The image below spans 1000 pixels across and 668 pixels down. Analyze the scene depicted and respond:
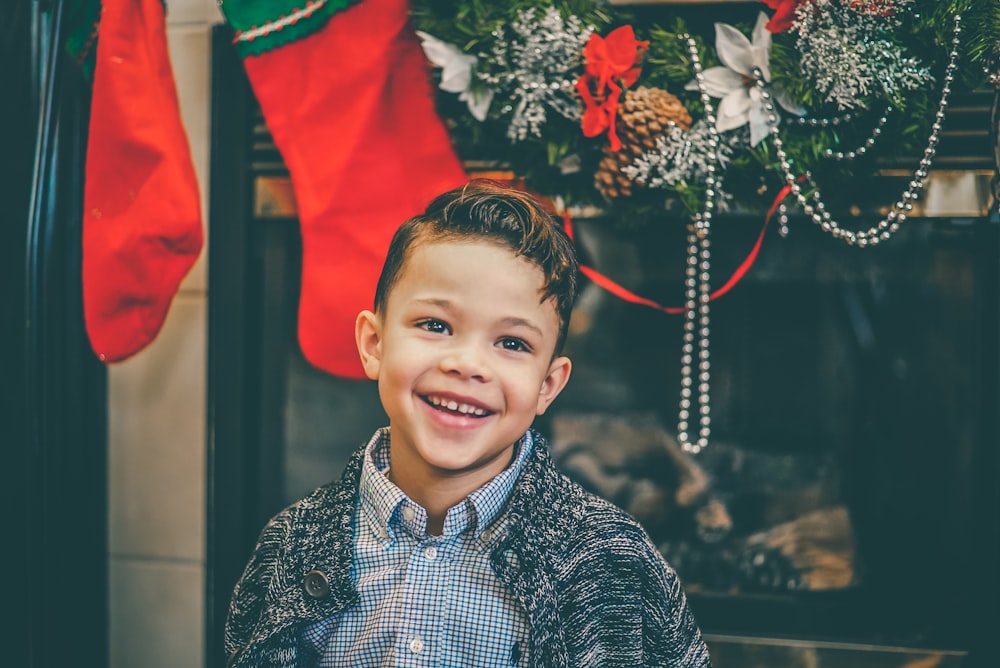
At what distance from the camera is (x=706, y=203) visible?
118cm

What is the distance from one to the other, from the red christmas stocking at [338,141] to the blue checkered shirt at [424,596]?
0.43 m

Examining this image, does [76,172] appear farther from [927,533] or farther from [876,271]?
[927,533]

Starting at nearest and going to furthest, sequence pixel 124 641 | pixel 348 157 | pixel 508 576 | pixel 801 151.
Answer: pixel 508 576, pixel 801 151, pixel 348 157, pixel 124 641

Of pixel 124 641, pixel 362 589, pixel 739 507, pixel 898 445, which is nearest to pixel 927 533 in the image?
pixel 898 445

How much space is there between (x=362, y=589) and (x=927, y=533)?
38.3 inches

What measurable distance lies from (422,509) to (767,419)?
2.52 ft

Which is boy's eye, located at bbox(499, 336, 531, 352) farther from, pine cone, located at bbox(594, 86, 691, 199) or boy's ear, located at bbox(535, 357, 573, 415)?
pine cone, located at bbox(594, 86, 691, 199)

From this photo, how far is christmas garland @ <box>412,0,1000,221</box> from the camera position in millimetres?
1097

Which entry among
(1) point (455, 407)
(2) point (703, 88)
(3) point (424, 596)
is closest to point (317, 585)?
(3) point (424, 596)

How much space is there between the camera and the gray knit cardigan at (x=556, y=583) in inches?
33.4

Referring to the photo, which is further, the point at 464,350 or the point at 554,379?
the point at 554,379

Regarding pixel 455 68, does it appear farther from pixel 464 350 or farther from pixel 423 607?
pixel 423 607

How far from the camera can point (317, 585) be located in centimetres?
87

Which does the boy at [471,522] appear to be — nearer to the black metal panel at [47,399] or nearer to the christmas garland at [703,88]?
the christmas garland at [703,88]
